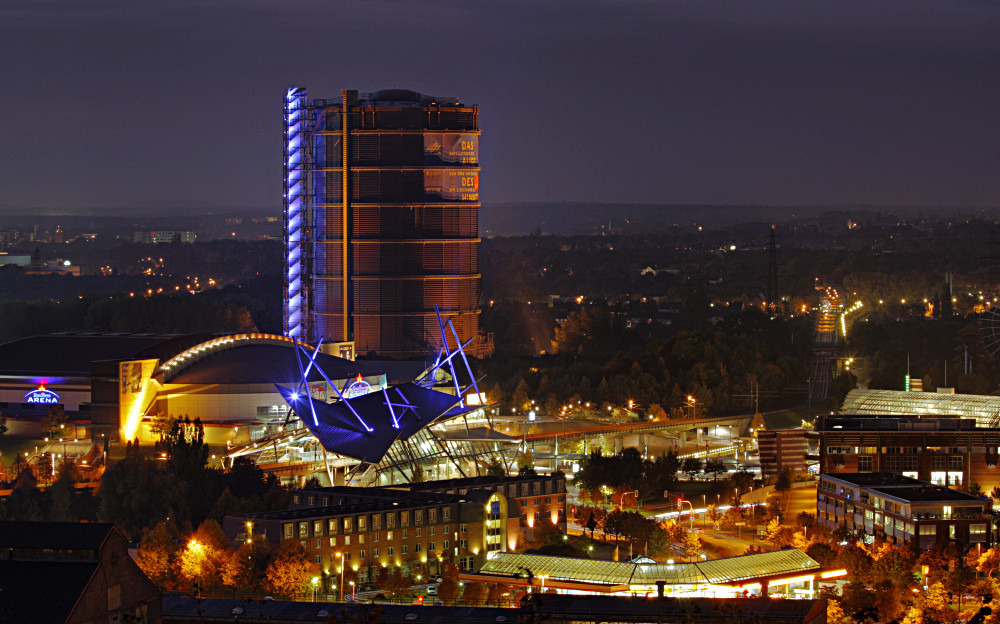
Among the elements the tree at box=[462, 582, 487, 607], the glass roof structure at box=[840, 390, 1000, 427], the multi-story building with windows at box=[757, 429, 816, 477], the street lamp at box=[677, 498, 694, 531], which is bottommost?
the tree at box=[462, 582, 487, 607]

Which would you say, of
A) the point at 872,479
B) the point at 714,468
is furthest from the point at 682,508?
the point at 714,468

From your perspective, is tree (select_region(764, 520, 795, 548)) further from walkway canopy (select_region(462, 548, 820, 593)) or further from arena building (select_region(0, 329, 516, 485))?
arena building (select_region(0, 329, 516, 485))

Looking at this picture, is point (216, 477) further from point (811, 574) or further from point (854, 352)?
point (854, 352)

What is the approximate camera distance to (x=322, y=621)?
37344 mm

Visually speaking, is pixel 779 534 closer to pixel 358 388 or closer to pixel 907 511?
pixel 907 511

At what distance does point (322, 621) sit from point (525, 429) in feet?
127

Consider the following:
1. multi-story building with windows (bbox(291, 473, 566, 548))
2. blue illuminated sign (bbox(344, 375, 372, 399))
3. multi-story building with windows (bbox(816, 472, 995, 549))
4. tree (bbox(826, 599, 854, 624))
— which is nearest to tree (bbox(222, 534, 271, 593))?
multi-story building with windows (bbox(291, 473, 566, 548))

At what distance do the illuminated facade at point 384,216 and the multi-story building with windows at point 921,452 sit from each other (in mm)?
29208

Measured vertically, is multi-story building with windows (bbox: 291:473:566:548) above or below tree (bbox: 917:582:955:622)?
above

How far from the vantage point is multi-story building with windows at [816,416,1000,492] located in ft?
206

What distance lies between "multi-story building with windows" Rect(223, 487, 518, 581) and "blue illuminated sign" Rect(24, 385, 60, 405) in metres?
20.8

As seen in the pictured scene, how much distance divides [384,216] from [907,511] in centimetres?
4180

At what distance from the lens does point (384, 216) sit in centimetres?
8944

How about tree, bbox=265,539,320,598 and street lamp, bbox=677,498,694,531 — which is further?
street lamp, bbox=677,498,694,531
